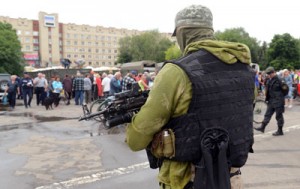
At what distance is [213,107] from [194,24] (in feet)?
1.70

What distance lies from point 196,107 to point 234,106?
28 cm

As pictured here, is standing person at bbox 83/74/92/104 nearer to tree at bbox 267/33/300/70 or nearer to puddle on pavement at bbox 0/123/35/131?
puddle on pavement at bbox 0/123/35/131

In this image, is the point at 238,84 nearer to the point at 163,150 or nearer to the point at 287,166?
the point at 163,150

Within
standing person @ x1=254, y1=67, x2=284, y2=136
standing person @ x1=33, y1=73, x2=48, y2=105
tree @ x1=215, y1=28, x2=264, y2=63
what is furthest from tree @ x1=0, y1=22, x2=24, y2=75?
tree @ x1=215, y1=28, x2=264, y2=63

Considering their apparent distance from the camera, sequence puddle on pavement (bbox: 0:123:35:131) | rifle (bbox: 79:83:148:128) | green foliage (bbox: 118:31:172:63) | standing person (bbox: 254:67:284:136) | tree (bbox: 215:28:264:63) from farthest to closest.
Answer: green foliage (bbox: 118:31:172:63), tree (bbox: 215:28:264:63), puddle on pavement (bbox: 0:123:35:131), standing person (bbox: 254:67:284:136), rifle (bbox: 79:83:148:128)

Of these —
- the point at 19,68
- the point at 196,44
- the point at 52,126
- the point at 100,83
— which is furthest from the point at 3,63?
the point at 196,44

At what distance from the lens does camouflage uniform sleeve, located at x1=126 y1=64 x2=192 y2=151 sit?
1842 mm

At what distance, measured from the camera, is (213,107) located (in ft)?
6.29

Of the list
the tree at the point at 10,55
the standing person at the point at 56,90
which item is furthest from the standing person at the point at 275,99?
the tree at the point at 10,55

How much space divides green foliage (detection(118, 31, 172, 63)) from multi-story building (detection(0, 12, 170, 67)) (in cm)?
3172

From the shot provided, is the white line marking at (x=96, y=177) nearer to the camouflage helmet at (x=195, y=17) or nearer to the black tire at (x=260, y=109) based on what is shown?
the camouflage helmet at (x=195, y=17)

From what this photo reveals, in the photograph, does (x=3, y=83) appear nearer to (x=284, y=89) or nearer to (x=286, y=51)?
(x=284, y=89)

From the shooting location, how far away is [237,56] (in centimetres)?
204

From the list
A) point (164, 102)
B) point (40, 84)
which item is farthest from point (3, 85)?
point (164, 102)
